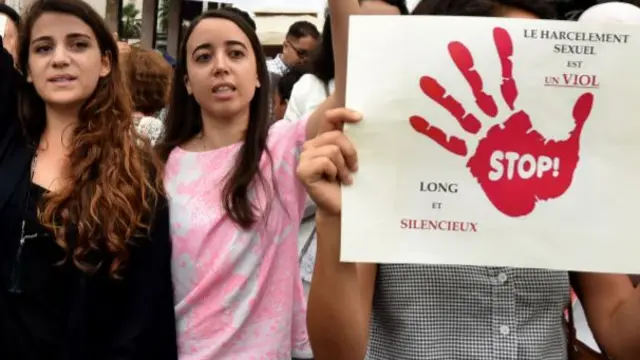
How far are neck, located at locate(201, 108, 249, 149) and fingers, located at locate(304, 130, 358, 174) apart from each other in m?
1.01

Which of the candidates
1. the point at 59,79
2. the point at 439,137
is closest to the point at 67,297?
the point at 59,79

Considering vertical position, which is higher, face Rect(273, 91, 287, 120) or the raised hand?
face Rect(273, 91, 287, 120)

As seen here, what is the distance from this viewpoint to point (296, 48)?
631cm

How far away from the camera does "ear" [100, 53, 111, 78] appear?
7.68 ft

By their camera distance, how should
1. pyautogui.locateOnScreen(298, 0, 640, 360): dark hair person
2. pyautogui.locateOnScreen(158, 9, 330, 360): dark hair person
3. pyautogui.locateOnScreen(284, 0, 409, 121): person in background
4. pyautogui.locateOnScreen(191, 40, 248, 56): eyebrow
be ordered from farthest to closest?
pyautogui.locateOnScreen(284, 0, 409, 121): person in background → pyautogui.locateOnScreen(191, 40, 248, 56): eyebrow → pyautogui.locateOnScreen(158, 9, 330, 360): dark hair person → pyautogui.locateOnScreen(298, 0, 640, 360): dark hair person

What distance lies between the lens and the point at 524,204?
58.5 inches

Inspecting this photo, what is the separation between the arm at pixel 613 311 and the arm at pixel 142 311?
1015 mm

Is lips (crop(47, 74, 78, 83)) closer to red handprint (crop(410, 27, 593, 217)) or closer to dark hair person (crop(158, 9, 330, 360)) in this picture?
dark hair person (crop(158, 9, 330, 360))

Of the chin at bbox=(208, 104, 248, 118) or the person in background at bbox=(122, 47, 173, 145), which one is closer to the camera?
the chin at bbox=(208, 104, 248, 118)

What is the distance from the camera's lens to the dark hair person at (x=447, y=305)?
1.53 m

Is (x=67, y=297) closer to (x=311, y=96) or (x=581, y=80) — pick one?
(x=581, y=80)

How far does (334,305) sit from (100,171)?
3.06 feet

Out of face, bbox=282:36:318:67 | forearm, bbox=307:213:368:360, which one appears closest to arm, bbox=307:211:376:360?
forearm, bbox=307:213:368:360

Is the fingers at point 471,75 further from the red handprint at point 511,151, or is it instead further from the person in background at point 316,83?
the person in background at point 316,83
